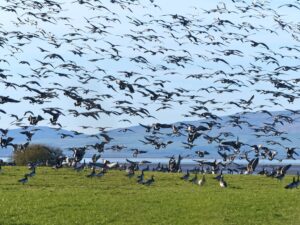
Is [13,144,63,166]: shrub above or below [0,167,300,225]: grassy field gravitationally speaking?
above

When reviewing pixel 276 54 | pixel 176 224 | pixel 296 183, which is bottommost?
pixel 176 224

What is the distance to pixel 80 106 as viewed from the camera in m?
41.1

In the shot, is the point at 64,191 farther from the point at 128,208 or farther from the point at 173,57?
the point at 173,57

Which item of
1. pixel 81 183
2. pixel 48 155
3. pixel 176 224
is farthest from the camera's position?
pixel 48 155

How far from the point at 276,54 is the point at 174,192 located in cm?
1169

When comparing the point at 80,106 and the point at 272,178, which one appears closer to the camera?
the point at 80,106

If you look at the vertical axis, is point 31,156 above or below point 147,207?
above

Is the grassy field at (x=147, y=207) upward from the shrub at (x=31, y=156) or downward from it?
downward

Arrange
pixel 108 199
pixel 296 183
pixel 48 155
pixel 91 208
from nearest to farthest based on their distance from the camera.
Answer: pixel 91 208 → pixel 108 199 → pixel 296 183 → pixel 48 155

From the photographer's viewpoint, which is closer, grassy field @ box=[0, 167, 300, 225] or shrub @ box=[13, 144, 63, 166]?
grassy field @ box=[0, 167, 300, 225]

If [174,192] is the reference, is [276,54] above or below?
above

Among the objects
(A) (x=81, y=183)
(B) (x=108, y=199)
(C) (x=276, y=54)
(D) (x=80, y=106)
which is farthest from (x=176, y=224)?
(A) (x=81, y=183)

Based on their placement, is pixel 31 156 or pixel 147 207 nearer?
pixel 147 207

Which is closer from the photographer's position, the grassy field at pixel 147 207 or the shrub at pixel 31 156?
the grassy field at pixel 147 207
